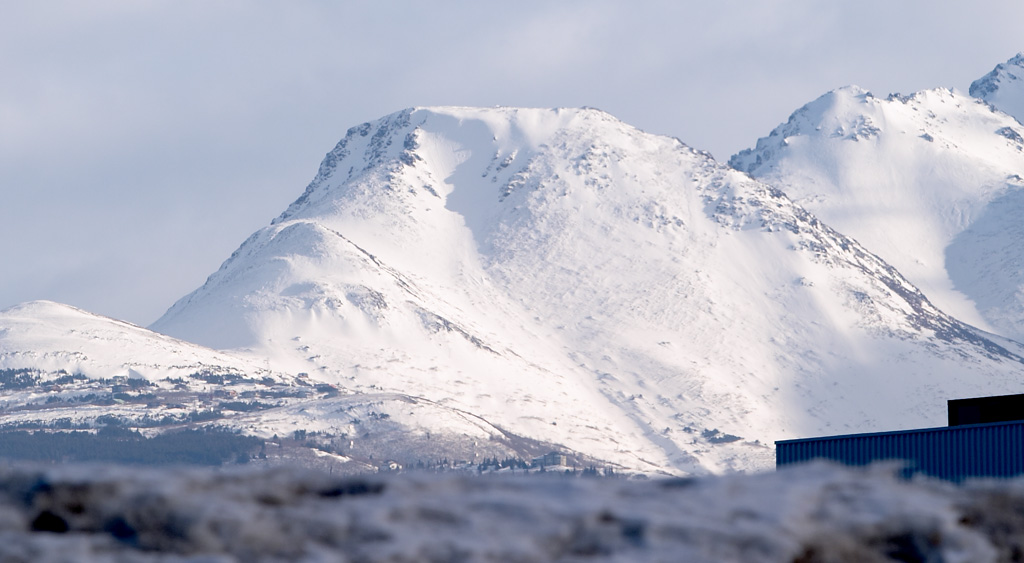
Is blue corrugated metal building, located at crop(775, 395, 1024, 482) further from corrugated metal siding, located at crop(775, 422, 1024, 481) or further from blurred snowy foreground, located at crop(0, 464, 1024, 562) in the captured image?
blurred snowy foreground, located at crop(0, 464, 1024, 562)

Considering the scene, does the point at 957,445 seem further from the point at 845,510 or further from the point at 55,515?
the point at 55,515

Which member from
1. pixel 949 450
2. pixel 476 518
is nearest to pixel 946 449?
pixel 949 450

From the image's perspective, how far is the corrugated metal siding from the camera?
33.8 m

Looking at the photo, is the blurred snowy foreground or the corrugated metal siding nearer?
the blurred snowy foreground

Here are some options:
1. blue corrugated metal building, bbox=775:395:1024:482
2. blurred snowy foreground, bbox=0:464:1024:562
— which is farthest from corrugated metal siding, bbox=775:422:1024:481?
blurred snowy foreground, bbox=0:464:1024:562

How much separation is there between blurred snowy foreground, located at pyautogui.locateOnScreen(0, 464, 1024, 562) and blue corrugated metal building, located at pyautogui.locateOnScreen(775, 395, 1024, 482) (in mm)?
22283

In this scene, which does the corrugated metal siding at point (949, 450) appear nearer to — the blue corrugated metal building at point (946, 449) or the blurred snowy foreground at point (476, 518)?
the blue corrugated metal building at point (946, 449)

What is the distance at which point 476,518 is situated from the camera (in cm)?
1009

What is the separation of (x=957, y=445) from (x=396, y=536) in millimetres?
28366

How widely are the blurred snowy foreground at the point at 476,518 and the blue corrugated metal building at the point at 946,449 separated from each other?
2228 cm

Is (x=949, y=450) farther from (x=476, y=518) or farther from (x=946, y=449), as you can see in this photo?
(x=476, y=518)

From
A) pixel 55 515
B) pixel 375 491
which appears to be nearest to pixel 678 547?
pixel 375 491

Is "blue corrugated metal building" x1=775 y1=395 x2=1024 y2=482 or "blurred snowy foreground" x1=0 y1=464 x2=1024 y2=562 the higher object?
"blue corrugated metal building" x1=775 y1=395 x2=1024 y2=482

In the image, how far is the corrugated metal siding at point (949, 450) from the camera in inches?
1329
